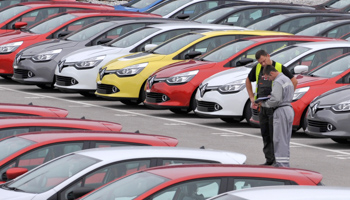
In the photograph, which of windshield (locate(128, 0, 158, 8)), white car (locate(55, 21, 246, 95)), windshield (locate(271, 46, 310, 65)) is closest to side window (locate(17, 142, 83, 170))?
windshield (locate(271, 46, 310, 65))

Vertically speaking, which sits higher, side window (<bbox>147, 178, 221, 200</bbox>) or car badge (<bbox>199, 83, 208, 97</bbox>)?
side window (<bbox>147, 178, 221, 200</bbox>)

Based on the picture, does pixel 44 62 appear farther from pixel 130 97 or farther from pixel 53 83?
pixel 130 97

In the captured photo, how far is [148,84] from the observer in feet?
55.7

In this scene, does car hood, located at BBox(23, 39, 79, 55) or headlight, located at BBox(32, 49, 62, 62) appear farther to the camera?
car hood, located at BBox(23, 39, 79, 55)

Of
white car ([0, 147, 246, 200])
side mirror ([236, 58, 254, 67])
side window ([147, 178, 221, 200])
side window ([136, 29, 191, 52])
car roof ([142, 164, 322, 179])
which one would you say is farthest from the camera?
side window ([136, 29, 191, 52])

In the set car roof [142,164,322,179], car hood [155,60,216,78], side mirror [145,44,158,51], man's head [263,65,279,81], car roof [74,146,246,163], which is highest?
man's head [263,65,279,81]

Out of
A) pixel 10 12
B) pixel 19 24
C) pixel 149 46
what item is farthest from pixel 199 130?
pixel 10 12

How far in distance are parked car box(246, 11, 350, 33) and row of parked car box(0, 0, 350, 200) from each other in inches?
1.3

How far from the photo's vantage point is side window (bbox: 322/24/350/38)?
20.1 metres

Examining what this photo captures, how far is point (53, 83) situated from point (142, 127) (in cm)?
531

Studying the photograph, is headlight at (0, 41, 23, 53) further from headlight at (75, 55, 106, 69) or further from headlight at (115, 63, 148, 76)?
headlight at (115, 63, 148, 76)

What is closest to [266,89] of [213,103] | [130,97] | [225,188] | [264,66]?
[264,66]

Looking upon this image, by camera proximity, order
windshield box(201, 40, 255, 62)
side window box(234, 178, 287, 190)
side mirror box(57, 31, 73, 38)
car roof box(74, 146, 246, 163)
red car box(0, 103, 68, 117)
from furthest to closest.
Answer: side mirror box(57, 31, 73, 38) → windshield box(201, 40, 255, 62) → red car box(0, 103, 68, 117) → car roof box(74, 146, 246, 163) → side window box(234, 178, 287, 190)

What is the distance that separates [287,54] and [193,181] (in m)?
9.86
